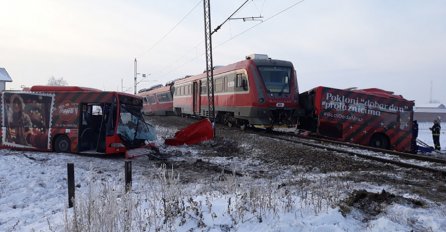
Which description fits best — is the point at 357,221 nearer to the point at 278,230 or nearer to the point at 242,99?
the point at 278,230

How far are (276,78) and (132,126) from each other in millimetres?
7402

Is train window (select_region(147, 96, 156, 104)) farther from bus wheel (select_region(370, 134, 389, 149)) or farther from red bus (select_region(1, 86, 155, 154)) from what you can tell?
bus wheel (select_region(370, 134, 389, 149))

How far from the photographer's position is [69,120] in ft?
46.4

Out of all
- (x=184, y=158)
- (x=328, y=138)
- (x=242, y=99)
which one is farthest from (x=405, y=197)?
(x=242, y=99)

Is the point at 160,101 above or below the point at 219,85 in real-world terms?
below

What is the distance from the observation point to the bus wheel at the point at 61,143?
14.2 meters

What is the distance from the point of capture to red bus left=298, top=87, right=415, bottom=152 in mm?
17047

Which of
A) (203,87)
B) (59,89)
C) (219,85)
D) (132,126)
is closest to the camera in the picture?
(132,126)

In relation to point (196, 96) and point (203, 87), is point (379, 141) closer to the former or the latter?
point (203, 87)

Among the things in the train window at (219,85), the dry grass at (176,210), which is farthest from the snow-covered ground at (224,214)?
the train window at (219,85)

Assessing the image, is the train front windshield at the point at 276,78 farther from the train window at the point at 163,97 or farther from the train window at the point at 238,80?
the train window at the point at 163,97

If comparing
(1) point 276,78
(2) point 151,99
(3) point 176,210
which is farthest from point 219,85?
(2) point 151,99

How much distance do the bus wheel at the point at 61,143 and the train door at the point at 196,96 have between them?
40.1 ft

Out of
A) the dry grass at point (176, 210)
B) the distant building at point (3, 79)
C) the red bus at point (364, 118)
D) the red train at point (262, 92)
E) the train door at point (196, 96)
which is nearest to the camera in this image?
the dry grass at point (176, 210)
